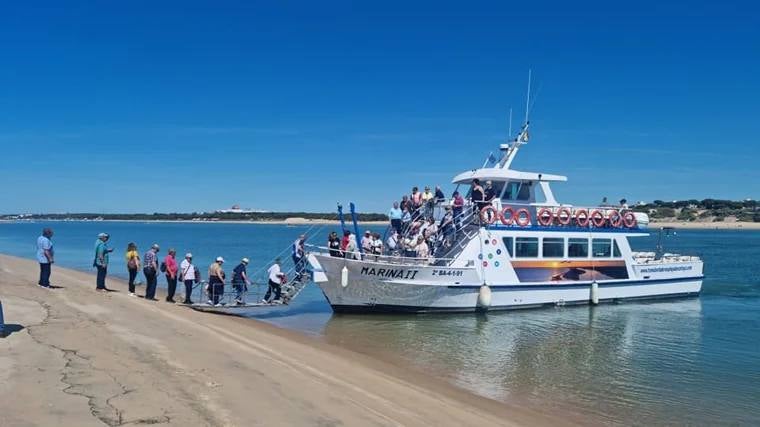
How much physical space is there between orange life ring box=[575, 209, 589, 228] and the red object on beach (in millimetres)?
390

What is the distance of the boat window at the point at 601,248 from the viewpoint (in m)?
24.6

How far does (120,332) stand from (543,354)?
33.5ft

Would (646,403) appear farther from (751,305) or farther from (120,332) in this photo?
(751,305)

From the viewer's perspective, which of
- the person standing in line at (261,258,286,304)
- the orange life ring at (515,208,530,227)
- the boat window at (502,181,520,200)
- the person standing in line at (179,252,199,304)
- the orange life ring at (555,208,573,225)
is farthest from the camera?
the orange life ring at (555,208,573,225)

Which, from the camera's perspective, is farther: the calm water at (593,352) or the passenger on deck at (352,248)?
the passenger on deck at (352,248)

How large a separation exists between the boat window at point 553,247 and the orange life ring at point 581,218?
1.14 metres

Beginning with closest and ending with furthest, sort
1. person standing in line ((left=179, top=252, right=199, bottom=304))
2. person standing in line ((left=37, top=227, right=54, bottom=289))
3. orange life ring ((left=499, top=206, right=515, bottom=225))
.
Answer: person standing in line ((left=37, top=227, right=54, bottom=289)) < person standing in line ((left=179, top=252, right=199, bottom=304)) < orange life ring ((left=499, top=206, right=515, bottom=225))

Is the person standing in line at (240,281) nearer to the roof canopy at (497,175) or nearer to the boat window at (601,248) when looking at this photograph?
the roof canopy at (497,175)

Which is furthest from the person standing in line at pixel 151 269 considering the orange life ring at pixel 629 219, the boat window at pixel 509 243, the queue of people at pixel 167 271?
the orange life ring at pixel 629 219

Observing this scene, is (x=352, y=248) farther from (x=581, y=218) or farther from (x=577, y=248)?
(x=581, y=218)

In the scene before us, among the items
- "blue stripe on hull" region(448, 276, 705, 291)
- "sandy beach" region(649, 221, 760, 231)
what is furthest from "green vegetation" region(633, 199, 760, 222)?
"blue stripe on hull" region(448, 276, 705, 291)

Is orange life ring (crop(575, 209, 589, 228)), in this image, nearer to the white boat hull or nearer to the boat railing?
the white boat hull

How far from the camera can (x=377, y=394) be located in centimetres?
966

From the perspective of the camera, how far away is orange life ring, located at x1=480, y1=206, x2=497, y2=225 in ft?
70.9
